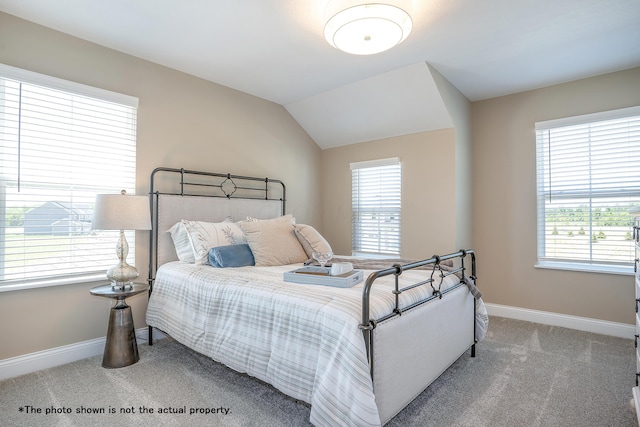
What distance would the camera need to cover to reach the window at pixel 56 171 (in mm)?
2383

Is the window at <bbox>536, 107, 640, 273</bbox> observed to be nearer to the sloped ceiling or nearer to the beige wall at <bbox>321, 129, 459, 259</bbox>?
the beige wall at <bbox>321, 129, 459, 259</bbox>

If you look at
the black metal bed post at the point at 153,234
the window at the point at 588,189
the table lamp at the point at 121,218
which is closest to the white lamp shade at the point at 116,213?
the table lamp at the point at 121,218

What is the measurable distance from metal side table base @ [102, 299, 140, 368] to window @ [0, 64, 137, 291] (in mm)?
503

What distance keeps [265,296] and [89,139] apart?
6.74ft

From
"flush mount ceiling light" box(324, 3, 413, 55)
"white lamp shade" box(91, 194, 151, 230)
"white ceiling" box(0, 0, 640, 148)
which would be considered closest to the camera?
"flush mount ceiling light" box(324, 3, 413, 55)

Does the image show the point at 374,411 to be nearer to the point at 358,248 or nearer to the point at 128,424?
the point at 128,424

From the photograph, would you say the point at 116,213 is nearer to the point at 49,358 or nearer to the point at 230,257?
the point at 230,257

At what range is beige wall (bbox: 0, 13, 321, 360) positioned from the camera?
2.43 m

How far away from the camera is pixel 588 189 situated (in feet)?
11.1

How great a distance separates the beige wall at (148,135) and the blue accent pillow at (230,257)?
778 mm

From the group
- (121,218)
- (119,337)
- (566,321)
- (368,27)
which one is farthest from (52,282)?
(566,321)

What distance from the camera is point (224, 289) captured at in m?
2.21

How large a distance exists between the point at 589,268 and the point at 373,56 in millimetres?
2979

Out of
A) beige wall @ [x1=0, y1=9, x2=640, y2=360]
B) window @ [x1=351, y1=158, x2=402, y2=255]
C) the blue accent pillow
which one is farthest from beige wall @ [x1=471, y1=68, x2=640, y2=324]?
the blue accent pillow
